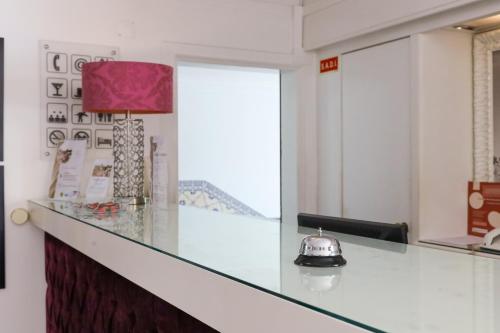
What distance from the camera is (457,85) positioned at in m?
3.34

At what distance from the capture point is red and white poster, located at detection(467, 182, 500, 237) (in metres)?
3.05

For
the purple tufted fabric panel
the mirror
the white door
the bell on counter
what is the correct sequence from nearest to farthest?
1. the bell on counter
2. the purple tufted fabric panel
3. the mirror
4. the white door

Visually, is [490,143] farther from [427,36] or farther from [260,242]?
[260,242]

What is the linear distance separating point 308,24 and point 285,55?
10.4 inches

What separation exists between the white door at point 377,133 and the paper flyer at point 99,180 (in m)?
1.54

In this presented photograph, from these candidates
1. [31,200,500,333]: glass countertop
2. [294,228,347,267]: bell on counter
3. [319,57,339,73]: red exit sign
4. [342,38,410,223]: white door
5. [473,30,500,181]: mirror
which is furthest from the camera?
[319,57,339,73]: red exit sign

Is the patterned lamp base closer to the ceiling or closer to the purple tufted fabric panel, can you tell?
the purple tufted fabric panel

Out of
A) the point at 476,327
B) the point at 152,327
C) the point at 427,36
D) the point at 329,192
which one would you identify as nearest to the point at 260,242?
the point at 152,327

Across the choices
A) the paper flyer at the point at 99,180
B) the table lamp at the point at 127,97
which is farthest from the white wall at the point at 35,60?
the table lamp at the point at 127,97

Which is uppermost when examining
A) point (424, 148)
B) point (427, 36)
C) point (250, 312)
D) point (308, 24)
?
point (308, 24)

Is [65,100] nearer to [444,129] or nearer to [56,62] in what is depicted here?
[56,62]

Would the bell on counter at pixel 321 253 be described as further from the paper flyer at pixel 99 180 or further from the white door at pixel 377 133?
the white door at pixel 377 133

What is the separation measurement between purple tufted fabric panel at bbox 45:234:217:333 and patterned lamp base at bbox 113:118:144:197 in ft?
1.28

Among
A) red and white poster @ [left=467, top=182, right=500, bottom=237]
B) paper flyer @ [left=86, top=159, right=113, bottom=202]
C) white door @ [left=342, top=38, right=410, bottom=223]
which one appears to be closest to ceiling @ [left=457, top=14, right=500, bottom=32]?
white door @ [left=342, top=38, right=410, bottom=223]
